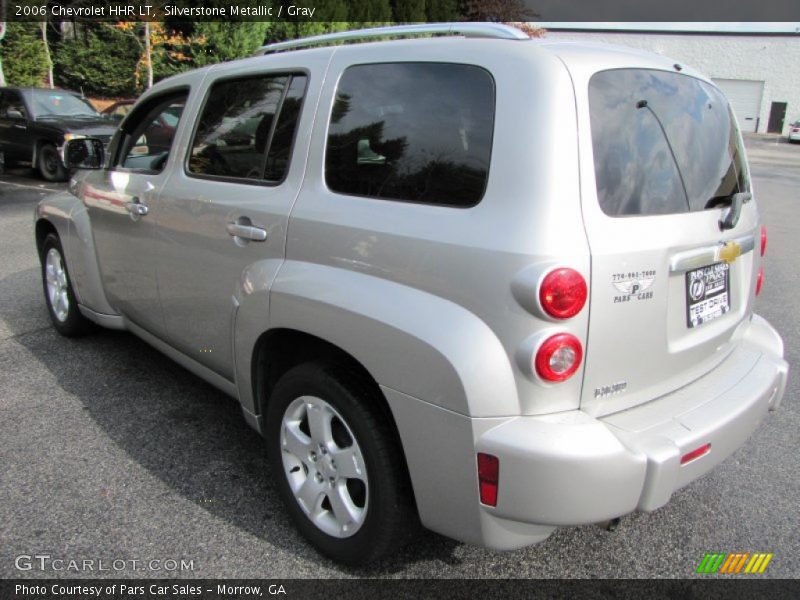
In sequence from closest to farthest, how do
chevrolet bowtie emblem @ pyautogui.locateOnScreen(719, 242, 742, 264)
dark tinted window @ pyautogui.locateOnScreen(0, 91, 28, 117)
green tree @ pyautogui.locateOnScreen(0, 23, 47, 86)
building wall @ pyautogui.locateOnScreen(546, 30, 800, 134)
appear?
chevrolet bowtie emblem @ pyautogui.locateOnScreen(719, 242, 742, 264) < dark tinted window @ pyautogui.locateOnScreen(0, 91, 28, 117) < green tree @ pyautogui.locateOnScreen(0, 23, 47, 86) < building wall @ pyautogui.locateOnScreen(546, 30, 800, 134)

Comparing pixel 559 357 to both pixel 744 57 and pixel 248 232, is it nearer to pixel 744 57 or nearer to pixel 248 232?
pixel 248 232

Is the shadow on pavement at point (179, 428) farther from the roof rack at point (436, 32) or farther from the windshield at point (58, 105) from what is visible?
the windshield at point (58, 105)

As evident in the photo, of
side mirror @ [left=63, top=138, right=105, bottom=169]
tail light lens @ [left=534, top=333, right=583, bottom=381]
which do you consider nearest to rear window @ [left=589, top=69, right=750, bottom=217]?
tail light lens @ [left=534, top=333, right=583, bottom=381]

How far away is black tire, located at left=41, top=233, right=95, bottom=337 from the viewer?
438 centimetres

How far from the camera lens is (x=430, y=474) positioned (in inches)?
79.2

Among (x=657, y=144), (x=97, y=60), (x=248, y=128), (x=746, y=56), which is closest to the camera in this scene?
(x=657, y=144)

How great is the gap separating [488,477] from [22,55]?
79.2 ft

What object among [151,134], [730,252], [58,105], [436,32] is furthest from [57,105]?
[730,252]

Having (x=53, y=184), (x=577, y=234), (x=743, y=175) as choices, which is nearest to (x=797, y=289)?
(x=743, y=175)

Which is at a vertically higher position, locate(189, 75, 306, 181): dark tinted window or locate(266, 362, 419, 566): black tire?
locate(189, 75, 306, 181): dark tinted window

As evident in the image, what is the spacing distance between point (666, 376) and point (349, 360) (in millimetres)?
1080

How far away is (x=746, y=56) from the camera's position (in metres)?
46.0

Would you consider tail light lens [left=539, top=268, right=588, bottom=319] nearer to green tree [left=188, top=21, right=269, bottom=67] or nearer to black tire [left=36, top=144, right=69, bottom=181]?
black tire [left=36, top=144, right=69, bottom=181]

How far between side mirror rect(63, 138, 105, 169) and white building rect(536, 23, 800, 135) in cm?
4511
